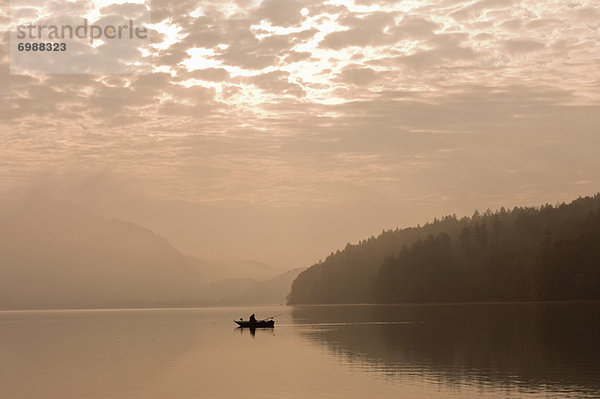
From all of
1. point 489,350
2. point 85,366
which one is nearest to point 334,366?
point 489,350

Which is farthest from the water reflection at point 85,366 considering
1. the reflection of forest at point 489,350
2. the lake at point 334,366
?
the reflection of forest at point 489,350

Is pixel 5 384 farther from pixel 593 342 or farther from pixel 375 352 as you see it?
pixel 593 342

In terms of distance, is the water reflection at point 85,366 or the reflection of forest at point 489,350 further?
the water reflection at point 85,366

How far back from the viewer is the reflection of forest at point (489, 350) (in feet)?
197

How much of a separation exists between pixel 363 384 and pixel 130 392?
19.4 metres

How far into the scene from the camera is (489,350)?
81250mm

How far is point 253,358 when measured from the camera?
85.8 metres

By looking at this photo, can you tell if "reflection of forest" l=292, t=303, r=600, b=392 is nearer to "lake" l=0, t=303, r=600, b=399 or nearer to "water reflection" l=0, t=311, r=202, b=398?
"lake" l=0, t=303, r=600, b=399

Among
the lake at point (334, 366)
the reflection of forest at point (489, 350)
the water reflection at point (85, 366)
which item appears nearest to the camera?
the lake at point (334, 366)

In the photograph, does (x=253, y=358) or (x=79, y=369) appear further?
(x=253, y=358)

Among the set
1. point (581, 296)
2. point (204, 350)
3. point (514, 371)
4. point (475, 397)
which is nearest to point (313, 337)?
point (204, 350)

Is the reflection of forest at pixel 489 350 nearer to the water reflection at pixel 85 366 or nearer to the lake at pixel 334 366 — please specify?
the lake at pixel 334 366

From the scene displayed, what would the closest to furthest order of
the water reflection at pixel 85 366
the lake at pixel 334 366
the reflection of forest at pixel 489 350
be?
the lake at pixel 334 366 < the reflection of forest at pixel 489 350 < the water reflection at pixel 85 366

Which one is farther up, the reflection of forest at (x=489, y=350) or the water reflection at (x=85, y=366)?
the water reflection at (x=85, y=366)
